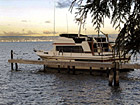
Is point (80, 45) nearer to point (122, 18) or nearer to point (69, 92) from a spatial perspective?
point (69, 92)

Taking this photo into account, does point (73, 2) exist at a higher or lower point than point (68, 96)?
higher

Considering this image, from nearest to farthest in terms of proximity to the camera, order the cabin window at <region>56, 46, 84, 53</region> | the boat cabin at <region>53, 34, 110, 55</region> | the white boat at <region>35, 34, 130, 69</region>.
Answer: the white boat at <region>35, 34, 130, 69</region> → the boat cabin at <region>53, 34, 110, 55</region> → the cabin window at <region>56, 46, 84, 53</region>

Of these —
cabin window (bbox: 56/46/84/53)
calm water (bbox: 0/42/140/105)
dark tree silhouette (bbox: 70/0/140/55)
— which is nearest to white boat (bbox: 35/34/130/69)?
cabin window (bbox: 56/46/84/53)

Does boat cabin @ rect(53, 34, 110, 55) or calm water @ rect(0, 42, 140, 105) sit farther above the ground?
boat cabin @ rect(53, 34, 110, 55)

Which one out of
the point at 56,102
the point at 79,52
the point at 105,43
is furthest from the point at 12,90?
the point at 105,43

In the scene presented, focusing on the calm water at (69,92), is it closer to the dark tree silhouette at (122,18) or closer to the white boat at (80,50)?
the white boat at (80,50)

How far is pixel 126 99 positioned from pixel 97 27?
1245 cm

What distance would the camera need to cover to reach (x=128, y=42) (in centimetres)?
468

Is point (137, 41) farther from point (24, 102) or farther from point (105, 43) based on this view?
point (105, 43)

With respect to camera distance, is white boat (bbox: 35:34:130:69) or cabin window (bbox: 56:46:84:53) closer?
white boat (bbox: 35:34:130:69)

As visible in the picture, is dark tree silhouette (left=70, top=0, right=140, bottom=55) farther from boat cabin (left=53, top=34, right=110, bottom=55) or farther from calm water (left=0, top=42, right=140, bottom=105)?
boat cabin (left=53, top=34, right=110, bottom=55)

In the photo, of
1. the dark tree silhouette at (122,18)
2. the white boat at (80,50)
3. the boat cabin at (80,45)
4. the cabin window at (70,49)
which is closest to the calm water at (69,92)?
the white boat at (80,50)

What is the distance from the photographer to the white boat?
27039 millimetres

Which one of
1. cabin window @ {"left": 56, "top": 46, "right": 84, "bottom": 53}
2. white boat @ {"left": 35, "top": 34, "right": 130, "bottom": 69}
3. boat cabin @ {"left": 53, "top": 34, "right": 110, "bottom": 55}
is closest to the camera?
white boat @ {"left": 35, "top": 34, "right": 130, "bottom": 69}
